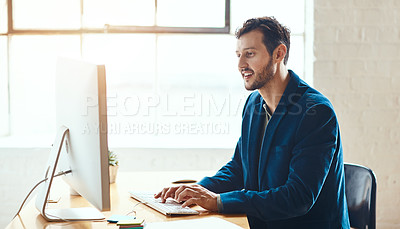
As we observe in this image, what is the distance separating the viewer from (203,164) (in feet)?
10.8

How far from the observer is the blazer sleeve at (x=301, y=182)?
171 cm

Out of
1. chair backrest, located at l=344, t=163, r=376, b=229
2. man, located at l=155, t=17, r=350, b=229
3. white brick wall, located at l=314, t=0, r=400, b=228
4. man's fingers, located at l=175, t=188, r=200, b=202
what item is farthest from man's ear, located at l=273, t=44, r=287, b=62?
white brick wall, located at l=314, t=0, r=400, b=228

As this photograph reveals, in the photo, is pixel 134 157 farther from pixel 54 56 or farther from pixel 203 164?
pixel 54 56

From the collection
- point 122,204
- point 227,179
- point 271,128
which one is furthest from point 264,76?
point 122,204

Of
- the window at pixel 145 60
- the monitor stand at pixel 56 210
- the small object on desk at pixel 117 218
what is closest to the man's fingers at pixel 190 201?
the small object on desk at pixel 117 218

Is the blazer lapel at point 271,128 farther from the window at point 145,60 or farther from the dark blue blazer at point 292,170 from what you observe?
the window at point 145,60

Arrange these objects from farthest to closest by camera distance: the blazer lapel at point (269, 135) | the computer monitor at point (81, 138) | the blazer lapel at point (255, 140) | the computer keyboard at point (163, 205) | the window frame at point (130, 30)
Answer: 1. the window frame at point (130, 30)
2. the blazer lapel at point (255, 140)
3. the blazer lapel at point (269, 135)
4. the computer keyboard at point (163, 205)
5. the computer monitor at point (81, 138)

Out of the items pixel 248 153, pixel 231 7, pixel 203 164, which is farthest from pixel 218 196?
pixel 231 7

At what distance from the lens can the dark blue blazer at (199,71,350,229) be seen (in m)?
1.72

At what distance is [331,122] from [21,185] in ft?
7.55

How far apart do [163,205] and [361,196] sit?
2.86 feet

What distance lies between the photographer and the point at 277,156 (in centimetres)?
189

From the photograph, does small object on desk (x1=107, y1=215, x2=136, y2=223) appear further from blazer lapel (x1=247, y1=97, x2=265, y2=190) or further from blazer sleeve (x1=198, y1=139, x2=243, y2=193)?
blazer lapel (x1=247, y1=97, x2=265, y2=190)

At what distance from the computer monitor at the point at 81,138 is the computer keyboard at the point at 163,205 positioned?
0.19 m
